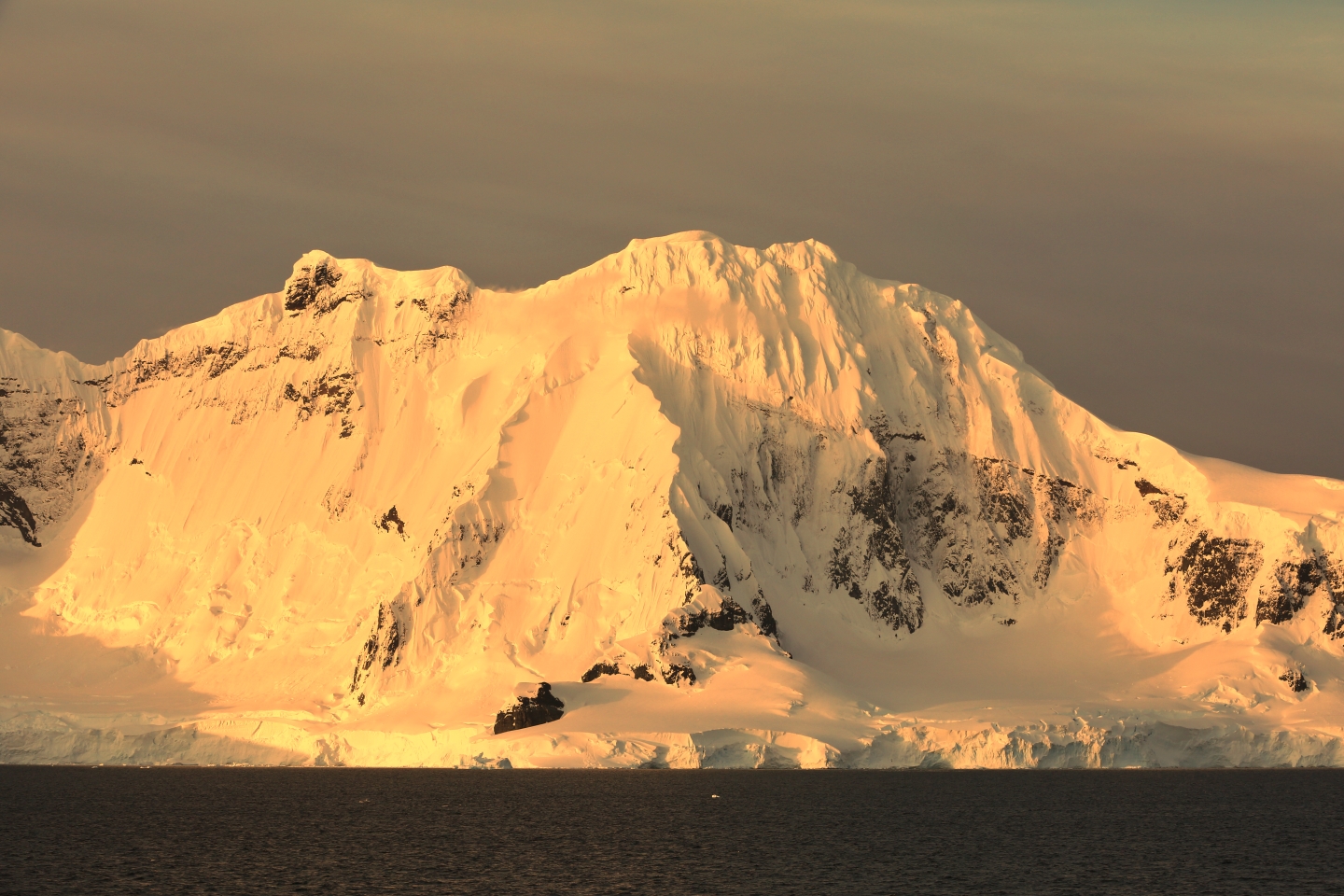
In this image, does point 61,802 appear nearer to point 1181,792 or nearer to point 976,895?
point 976,895

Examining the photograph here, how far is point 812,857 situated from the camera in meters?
127

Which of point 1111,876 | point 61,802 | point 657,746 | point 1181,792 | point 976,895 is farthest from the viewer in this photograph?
point 657,746

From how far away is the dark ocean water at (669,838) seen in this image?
115250 millimetres

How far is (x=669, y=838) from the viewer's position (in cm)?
13675

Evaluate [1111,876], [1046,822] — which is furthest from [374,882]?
[1046,822]

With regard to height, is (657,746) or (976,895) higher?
(657,746)

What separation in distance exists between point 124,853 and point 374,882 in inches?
934

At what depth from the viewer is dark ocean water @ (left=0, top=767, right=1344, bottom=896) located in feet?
378

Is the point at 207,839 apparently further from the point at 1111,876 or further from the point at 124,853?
the point at 1111,876

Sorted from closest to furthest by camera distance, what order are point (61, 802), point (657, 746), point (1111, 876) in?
point (1111, 876) → point (61, 802) → point (657, 746)

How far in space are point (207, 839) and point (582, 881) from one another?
35.5 meters

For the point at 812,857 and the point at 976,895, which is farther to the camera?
the point at 812,857

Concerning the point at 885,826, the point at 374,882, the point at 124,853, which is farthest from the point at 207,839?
the point at 885,826

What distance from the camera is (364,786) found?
186500mm
